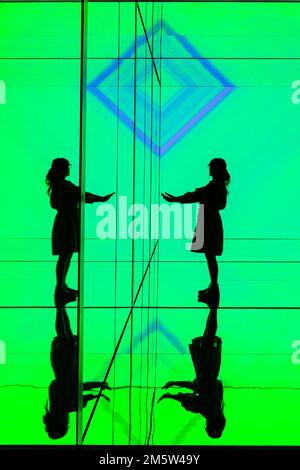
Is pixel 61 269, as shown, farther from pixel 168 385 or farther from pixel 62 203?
pixel 168 385

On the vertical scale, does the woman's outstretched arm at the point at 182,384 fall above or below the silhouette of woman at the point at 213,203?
below

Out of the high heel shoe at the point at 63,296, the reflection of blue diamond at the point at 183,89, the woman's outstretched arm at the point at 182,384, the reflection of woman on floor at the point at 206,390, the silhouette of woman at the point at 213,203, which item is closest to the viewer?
the reflection of woman on floor at the point at 206,390

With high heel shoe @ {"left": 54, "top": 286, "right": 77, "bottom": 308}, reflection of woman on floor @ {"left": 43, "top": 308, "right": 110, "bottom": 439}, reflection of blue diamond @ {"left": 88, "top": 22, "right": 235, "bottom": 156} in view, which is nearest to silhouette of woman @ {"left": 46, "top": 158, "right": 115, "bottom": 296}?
high heel shoe @ {"left": 54, "top": 286, "right": 77, "bottom": 308}

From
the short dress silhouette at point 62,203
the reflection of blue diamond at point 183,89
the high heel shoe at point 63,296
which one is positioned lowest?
Result: the high heel shoe at point 63,296

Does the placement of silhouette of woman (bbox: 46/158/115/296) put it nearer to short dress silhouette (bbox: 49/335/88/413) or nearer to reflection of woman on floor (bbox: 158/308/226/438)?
short dress silhouette (bbox: 49/335/88/413)

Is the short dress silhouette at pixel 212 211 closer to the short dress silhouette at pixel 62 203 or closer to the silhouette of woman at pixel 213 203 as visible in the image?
the silhouette of woman at pixel 213 203

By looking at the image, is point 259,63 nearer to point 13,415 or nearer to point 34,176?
point 34,176

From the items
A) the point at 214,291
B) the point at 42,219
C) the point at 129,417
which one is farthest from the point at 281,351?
the point at 42,219

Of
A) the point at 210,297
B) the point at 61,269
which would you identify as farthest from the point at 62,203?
the point at 210,297

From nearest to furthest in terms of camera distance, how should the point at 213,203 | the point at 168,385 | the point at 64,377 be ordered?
the point at 64,377 → the point at 168,385 → the point at 213,203

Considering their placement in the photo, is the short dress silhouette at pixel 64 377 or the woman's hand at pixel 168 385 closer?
the short dress silhouette at pixel 64 377

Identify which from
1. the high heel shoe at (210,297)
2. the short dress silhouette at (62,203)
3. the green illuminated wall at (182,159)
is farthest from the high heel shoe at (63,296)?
the high heel shoe at (210,297)

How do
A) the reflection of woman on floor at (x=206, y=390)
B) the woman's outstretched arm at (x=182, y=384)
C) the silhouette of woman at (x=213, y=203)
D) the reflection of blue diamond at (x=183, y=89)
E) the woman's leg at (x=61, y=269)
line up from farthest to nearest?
the reflection of blue diamond at (x=183, y=89)
the silhouette of woman at (x=213, y=203)
the woman's leg at (x=61, y=269)
the woman's outstretched arm at (x=182, y=384)
the reflection of woman on floor at (x=206, y=390)

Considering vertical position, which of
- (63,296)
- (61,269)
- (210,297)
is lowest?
(210,297)
